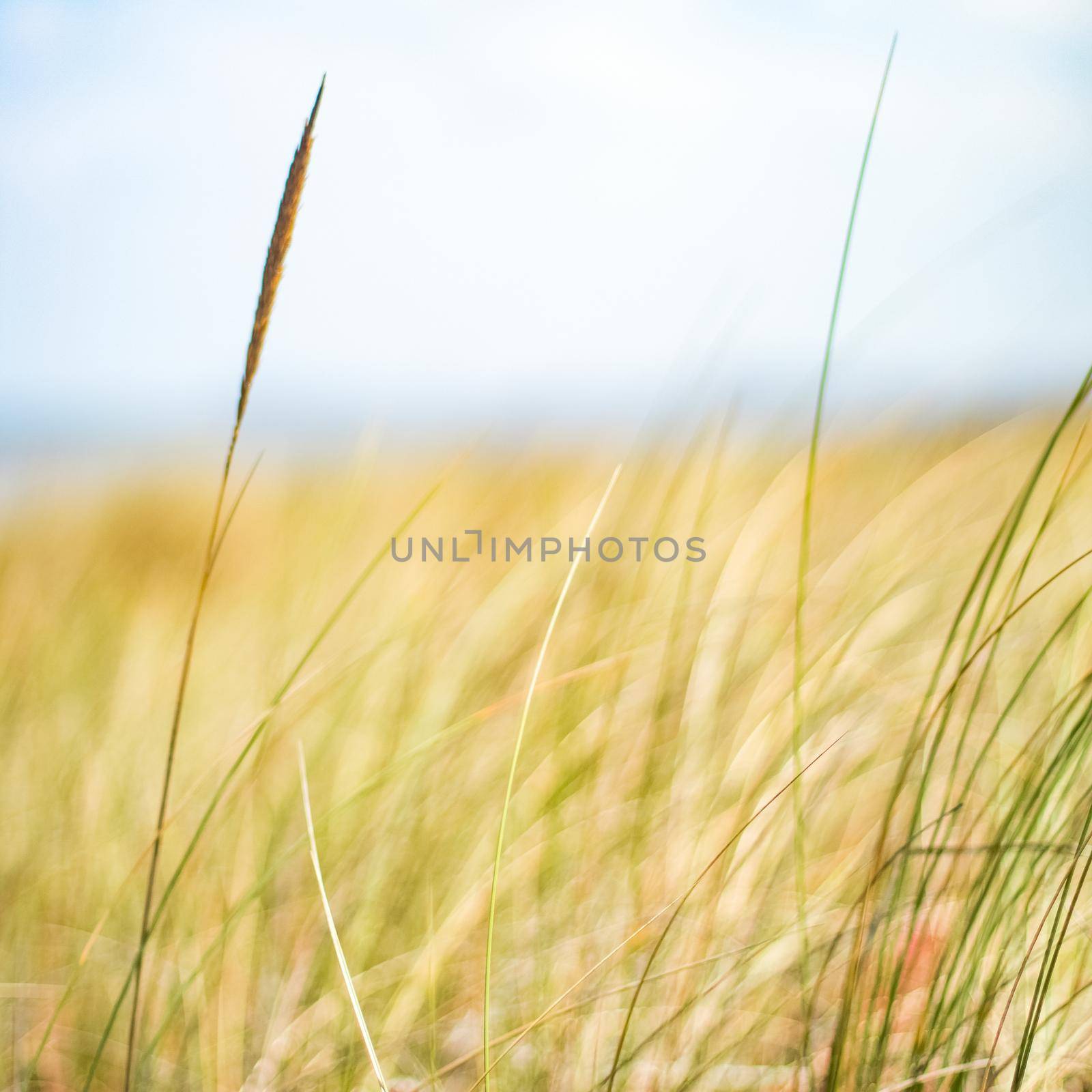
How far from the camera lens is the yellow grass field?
41cm

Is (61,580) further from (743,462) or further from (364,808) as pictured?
(743,462)

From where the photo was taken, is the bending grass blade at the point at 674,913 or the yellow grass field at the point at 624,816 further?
the yellow grass field at the point at 624,816

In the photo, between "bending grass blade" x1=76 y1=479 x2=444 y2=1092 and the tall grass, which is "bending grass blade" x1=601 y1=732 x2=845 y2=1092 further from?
"bending grass blade" x1=76 y1=479 x2=444 y2=1092

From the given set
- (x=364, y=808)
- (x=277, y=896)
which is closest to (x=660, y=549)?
(x=364, y=808)

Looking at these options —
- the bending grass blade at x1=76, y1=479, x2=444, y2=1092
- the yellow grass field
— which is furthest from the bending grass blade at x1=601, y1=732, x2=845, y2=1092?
the bending grass blade at x1=76, y1=479, x2=444, y2=1092

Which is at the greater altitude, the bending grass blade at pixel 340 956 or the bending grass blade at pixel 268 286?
the bending grass blade at pixel 268 286

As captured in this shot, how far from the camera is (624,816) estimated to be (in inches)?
26.9

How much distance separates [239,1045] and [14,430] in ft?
43.3

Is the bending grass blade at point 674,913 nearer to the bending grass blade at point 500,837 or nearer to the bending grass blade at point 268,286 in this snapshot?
the bending grass blade at point 500,837

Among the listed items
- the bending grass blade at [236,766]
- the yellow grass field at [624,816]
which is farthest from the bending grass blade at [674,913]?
the bending grass blade at [236,766]

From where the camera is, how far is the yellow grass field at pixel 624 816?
0.41m

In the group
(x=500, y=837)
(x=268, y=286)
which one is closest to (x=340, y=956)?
(x=500, y=837)

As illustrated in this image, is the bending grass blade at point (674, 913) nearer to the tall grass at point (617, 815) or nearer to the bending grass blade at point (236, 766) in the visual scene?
the tall grass at point (617, 815)

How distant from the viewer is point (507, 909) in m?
0.62
